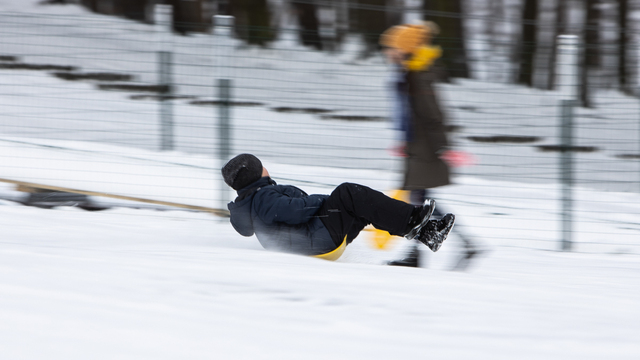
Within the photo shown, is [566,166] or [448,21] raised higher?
[448,21]

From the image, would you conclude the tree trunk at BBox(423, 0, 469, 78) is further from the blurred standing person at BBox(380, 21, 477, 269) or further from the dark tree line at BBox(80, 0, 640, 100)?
the blurred standing person at BBox(380, 21, 477, 269)

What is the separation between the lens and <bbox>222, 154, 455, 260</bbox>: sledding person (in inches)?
115

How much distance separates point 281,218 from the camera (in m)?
2.90

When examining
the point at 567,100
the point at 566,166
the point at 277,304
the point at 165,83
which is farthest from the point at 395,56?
the point at 165,83

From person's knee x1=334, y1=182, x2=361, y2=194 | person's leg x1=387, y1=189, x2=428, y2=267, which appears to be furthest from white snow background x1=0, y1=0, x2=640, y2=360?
person's knee x1=334, y1=182, x2=361, y2=194

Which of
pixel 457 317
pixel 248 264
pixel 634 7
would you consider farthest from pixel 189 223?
pixel 634 7

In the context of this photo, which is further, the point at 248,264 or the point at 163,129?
the point at 163,129

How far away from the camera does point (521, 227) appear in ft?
15.5

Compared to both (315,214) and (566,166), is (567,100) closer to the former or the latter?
(566,166)

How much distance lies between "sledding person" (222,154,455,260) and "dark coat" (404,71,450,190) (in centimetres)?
32

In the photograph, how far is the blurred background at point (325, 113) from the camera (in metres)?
4.59

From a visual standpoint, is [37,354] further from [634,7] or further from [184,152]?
[634,7]

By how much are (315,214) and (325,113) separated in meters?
4.77

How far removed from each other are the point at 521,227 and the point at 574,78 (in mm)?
1287
